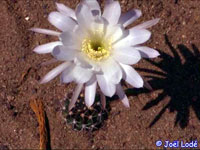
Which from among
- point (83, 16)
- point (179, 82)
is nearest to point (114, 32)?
point (83, 16)

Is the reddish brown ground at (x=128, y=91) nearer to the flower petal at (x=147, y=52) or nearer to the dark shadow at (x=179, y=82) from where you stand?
the dark shadow at (x=179, y=82)

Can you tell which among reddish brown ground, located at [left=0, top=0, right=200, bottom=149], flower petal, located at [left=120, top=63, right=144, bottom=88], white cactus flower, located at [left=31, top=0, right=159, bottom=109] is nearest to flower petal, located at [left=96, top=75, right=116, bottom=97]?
white cactus flower, located at [left=31, top=0, right=159, bottom=109]

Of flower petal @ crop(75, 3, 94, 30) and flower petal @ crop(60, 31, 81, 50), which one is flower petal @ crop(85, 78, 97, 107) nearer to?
flower petal @ crop(60, 31, 81, 50)

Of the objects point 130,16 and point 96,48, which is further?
point 96,48

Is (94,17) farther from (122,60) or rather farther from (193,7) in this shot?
(193,7)

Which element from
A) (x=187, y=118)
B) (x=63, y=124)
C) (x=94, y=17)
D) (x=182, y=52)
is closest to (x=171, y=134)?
(x=187, y=118)

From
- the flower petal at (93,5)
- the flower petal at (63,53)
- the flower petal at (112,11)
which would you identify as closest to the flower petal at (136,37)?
the flower petal at (112,11)

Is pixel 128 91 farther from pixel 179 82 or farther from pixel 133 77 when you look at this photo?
pixel 133 77
